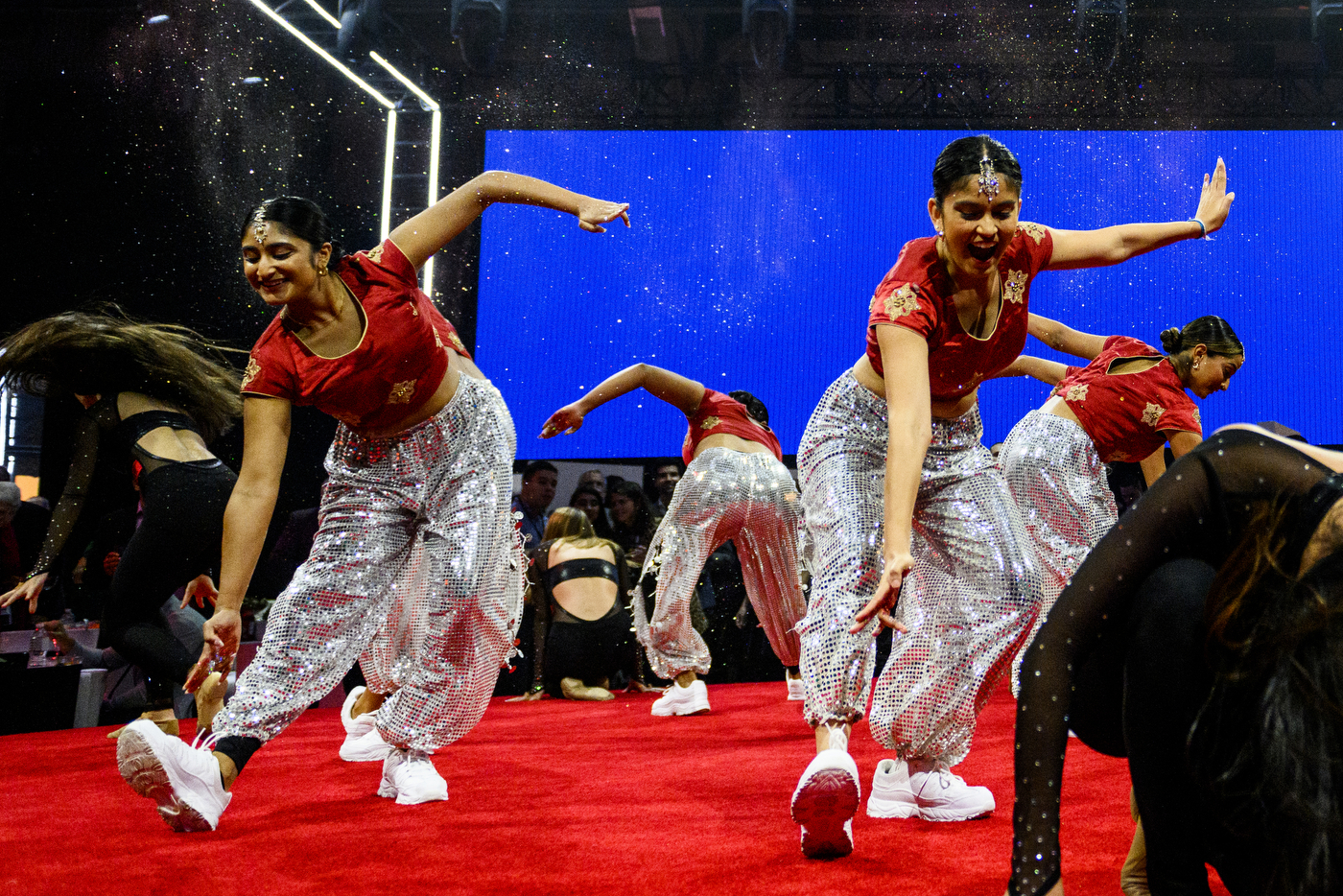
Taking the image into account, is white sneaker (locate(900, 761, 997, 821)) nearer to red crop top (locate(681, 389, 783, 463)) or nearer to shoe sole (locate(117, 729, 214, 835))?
shoe sole (locate(117, 729, 214, 835))

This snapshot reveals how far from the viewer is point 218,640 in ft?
6.81

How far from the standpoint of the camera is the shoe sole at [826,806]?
1717 millimetres

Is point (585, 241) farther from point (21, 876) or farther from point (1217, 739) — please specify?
point (1217, 739)

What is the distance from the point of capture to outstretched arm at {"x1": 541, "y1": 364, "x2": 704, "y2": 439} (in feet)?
11.0

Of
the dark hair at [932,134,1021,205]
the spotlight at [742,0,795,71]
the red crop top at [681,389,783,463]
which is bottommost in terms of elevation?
the red crop top at [681,389,783,463]

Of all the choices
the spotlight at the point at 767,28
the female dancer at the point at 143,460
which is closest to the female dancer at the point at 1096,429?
the female dancer at the point at 143,460

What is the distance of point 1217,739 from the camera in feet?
3.16

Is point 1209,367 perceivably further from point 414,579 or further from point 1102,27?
point 1102,27

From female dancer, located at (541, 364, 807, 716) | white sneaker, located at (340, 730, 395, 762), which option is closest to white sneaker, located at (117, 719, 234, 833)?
white sneaker, located at (340, 730, 395, 762)

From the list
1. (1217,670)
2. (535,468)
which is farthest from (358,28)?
(1217,670)

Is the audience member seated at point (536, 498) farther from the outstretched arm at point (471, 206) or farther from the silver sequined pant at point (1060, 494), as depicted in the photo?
the outstretched arm at point (471, 206)

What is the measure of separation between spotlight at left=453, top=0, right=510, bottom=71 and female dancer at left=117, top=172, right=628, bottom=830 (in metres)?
5.03

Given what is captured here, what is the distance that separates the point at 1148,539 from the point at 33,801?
2.81 meters

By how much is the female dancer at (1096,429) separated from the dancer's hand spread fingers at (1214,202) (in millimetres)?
1031
